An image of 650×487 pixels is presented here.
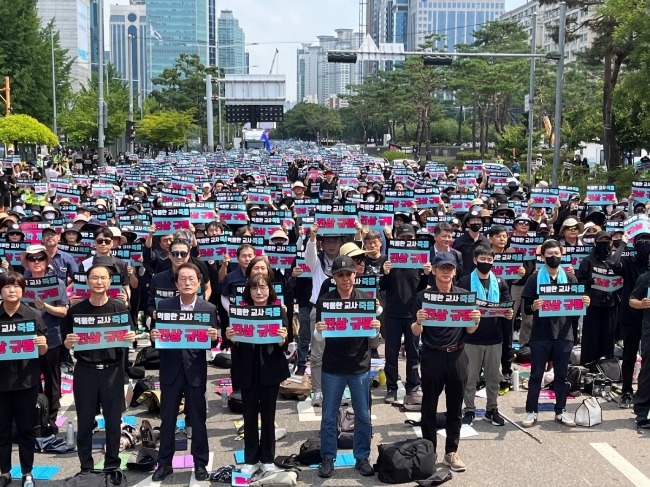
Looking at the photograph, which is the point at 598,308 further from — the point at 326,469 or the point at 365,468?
the point at 326,469

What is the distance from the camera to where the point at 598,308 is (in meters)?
11.3

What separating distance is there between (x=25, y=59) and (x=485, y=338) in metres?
58.2

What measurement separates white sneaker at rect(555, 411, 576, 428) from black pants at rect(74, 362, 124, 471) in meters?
4.71

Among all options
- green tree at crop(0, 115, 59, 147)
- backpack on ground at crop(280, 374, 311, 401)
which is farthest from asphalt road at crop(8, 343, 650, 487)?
green tree at crop(0, 115, 59, 147)

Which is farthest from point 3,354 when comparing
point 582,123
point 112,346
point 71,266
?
point 582,123

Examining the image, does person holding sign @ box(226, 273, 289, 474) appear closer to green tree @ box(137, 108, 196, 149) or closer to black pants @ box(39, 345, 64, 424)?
black pants @ box(39, 345, 64, 424)

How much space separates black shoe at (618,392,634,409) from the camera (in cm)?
1025

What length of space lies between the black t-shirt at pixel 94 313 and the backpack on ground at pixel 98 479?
0.98 metres

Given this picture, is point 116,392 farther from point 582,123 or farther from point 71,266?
point 582,123

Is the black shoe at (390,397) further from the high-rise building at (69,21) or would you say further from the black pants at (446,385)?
the high-rise building at (69,21)

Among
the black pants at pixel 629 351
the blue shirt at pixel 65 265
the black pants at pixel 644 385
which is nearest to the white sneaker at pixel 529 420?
the black pants at pixel 644 385

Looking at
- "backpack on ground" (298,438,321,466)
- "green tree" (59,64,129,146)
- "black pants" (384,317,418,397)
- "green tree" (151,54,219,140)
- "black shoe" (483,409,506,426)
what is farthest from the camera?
"green tree" (151,54,219,140)

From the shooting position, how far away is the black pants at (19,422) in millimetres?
7715

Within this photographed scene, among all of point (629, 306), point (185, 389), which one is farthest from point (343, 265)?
point (629, 306)
